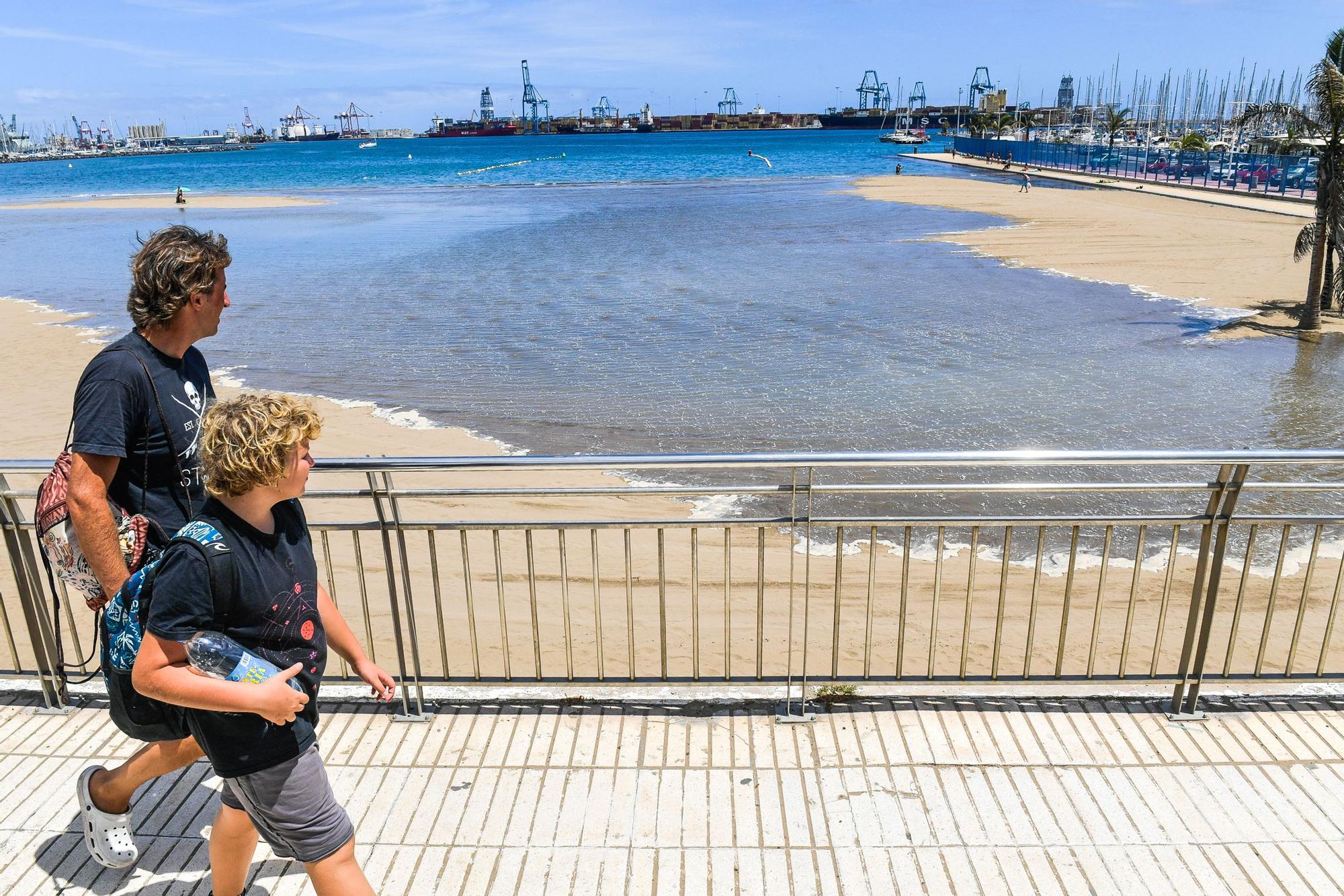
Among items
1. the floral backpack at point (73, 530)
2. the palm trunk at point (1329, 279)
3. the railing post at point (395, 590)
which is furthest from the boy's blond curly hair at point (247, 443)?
the palm trunk at point (1329, 279)

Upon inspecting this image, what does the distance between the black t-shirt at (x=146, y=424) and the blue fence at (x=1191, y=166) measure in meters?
41.3

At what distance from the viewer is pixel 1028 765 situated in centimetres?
398

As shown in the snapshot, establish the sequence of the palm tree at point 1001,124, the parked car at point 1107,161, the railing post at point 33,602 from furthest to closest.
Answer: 1. the palm tree at point 1001,124
2. the parked car at point 1107,161
3. the railing post at point 33,602

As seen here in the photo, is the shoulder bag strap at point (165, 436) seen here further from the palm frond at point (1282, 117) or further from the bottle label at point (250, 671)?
the palm frond at point (1282, 117)

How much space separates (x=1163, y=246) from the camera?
31.2 metres

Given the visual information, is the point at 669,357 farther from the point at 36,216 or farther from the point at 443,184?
the point at 443,184

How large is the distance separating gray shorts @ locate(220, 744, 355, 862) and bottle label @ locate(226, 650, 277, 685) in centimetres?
31

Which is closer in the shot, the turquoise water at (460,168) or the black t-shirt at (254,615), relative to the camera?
the black t-shirt at (254,615)

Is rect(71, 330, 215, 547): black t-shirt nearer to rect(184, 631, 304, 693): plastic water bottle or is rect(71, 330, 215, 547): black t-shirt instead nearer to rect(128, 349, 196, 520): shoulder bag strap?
rect(128, 349, 196, 520): shoulder bag strap

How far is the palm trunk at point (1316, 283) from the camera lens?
773 inches

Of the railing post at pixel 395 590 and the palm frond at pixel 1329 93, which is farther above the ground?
the palm frond at pixel 1329 93

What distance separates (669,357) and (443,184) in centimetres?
6811

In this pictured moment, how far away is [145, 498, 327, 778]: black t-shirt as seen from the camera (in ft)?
7.86

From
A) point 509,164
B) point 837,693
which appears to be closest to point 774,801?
point 837,693
